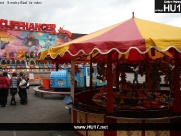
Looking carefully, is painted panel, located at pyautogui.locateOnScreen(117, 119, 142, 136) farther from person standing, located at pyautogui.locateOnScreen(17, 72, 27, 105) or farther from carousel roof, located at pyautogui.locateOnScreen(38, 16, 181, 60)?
person standing, located at pyautogui.locateOnScreen(17, 72, 27, 105)

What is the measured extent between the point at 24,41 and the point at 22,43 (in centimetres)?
45

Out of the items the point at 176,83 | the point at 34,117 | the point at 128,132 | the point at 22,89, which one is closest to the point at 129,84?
the point at 176,83

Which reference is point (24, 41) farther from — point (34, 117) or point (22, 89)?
point (34, 117)

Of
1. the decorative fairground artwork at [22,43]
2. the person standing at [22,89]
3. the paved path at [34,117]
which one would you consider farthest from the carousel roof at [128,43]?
the decorative fairground artwork at [22,43]

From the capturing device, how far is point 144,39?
4.09m

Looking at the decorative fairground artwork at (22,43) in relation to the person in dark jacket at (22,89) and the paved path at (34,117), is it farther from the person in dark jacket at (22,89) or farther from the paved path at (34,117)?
the paved path at (34,117)

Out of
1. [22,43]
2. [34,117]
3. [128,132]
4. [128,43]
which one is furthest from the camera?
[22,43]

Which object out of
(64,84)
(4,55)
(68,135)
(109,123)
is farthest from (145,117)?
(4,55)

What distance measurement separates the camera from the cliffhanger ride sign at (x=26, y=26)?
30.3m

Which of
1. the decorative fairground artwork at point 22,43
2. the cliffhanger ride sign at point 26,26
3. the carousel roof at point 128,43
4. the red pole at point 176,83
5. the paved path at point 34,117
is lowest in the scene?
the paved path at point 34,117

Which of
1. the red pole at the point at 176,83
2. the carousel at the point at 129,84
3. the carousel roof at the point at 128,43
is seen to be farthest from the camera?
the red pole at the point at 176,83

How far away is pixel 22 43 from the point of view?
31391mm

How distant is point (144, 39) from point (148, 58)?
464cm

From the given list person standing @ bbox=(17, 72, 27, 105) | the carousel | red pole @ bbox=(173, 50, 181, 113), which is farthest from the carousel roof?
person standing @ bbox=(17, 72, 27, 105)
